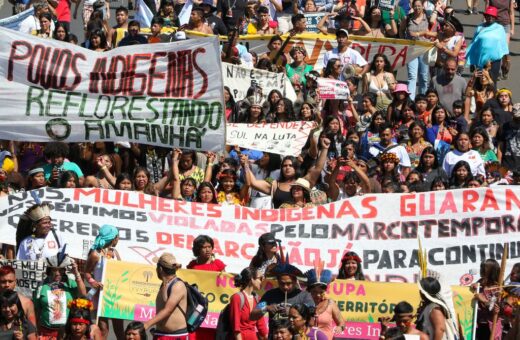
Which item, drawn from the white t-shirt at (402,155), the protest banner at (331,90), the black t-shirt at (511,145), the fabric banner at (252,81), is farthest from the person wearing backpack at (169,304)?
the fabric banner at (252,81)

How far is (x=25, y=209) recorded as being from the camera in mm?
15758

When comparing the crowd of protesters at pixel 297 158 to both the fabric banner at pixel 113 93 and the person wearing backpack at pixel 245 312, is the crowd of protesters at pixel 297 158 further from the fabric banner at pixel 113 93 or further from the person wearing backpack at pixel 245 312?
the fabric banner at pixel 113 93

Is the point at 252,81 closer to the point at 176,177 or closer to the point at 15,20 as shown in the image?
the point at 15,20

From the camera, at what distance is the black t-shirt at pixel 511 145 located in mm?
19688

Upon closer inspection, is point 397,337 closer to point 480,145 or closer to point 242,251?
point 242,251

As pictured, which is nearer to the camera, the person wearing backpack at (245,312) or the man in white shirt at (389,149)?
the person wearing backpack at (245,312)

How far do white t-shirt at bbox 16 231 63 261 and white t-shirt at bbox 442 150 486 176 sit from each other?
16.9ft

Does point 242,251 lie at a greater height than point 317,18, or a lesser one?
lesser

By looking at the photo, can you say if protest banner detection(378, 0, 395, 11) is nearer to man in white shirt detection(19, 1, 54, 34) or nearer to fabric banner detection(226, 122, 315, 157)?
man in white shirt detection(19, 1, 54, 34)

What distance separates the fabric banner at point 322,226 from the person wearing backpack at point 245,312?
1.77m

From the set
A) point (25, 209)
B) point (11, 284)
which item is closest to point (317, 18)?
point (25, 209)

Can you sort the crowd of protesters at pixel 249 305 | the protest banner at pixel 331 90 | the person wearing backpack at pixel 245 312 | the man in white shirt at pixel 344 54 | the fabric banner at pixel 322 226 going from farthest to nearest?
the man in white shirt at pixel 344 54
the protest banner at pixel 331 90
the fabric banner at pixel 322 226
the person wearing backpack at pixel 245 312
the crowd of protesters at pixel 249 305

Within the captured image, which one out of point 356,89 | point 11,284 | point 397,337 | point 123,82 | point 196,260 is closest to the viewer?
point 397,337

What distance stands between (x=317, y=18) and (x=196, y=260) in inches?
359
